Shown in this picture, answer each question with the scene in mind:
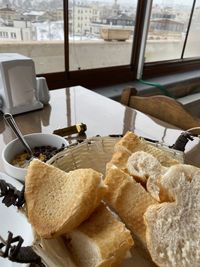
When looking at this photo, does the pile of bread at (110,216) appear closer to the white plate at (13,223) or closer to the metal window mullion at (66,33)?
the white plate at (13,223)

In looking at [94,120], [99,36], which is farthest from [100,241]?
[99,36]

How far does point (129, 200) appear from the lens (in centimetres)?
39

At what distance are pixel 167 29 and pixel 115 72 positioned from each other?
2.49 feet

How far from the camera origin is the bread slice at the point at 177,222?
11.7 inches

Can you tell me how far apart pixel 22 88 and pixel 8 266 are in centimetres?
63

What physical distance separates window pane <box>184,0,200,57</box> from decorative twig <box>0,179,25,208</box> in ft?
8.89

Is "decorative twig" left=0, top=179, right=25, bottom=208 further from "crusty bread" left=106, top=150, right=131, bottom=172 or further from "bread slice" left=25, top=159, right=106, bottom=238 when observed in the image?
"crusty bread" left=106, top=150, right=131, bottom=172

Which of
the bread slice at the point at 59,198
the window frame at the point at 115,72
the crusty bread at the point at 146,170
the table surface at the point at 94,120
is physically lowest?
the window frame at the point at 115,72

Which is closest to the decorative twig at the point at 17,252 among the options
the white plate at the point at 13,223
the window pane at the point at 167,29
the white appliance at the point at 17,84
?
the white plate at the point at 13,223

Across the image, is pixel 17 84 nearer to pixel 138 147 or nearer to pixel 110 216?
pixel 138 147

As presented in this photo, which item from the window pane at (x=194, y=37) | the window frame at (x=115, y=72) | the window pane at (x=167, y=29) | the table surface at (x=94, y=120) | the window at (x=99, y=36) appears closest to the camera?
the table surface at (x=94, y=120)

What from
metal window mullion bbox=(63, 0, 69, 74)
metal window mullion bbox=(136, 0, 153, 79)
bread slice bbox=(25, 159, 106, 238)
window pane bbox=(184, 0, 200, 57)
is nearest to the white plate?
bread slice bbox=(25, 159, 106, 238)

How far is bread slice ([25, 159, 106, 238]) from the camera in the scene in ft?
1.05

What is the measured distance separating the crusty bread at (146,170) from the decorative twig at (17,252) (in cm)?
20
